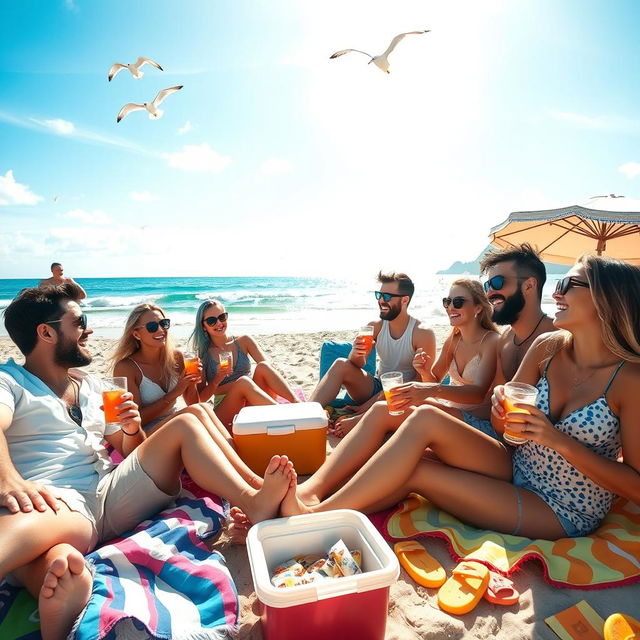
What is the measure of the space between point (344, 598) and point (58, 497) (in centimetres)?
146

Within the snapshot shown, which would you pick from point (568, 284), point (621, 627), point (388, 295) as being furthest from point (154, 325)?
point (621, 627)

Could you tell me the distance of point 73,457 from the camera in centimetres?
233

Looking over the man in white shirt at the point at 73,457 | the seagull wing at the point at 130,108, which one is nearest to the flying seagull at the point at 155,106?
the seagull wing at the point at 130,108

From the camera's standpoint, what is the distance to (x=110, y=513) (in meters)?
2.31

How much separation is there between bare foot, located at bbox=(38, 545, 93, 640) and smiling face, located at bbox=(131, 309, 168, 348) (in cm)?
204

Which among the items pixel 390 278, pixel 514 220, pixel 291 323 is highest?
pixel 514 220

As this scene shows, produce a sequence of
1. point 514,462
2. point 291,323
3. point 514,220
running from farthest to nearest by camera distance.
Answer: point 291,323
point 514,220
point 514,462

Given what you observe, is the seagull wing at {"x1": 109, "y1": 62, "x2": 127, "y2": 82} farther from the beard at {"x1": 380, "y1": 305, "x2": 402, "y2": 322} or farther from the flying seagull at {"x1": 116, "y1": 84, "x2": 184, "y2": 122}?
the beard at {"x1": 380, "y1": 305, "x2": 402, "y2": 322}

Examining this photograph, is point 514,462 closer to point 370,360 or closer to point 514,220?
point 370,360

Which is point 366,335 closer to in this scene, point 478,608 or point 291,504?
point 291,504

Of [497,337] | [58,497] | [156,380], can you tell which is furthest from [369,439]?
[156,380]

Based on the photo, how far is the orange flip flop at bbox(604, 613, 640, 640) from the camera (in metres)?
1.71

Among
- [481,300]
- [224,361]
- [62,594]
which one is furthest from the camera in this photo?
[224,361]

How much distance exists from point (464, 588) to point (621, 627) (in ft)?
2.08
